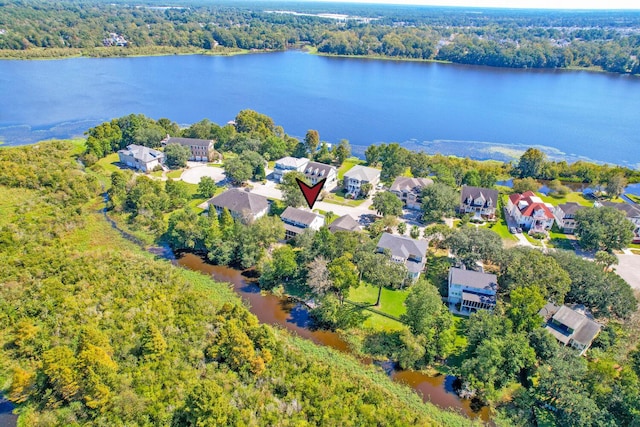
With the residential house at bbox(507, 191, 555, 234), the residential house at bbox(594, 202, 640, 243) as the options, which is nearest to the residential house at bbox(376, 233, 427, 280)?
the residential house at bbox(507, 191, 555, 234)

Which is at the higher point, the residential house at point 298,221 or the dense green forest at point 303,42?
the dense green forest at point 303,42

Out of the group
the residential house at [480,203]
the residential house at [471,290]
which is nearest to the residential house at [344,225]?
the residential house at [471,290]

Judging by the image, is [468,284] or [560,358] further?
[468,284]

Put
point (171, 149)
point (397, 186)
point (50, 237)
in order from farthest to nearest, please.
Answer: point (171, 149), point (397, 186), point (50, 237)

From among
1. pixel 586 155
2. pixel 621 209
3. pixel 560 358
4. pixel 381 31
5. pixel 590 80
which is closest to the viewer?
pixel 560 358

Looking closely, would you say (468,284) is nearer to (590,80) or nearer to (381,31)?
(590,80)

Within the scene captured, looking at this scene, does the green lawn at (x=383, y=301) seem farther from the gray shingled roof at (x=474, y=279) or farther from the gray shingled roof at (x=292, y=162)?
the gray shingled roof at (x=292, y=162)

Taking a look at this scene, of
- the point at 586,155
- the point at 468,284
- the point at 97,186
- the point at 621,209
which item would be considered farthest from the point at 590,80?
the point at 97,186

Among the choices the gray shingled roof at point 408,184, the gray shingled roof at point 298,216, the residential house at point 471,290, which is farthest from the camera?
the gray shingled roof at point 408,184
